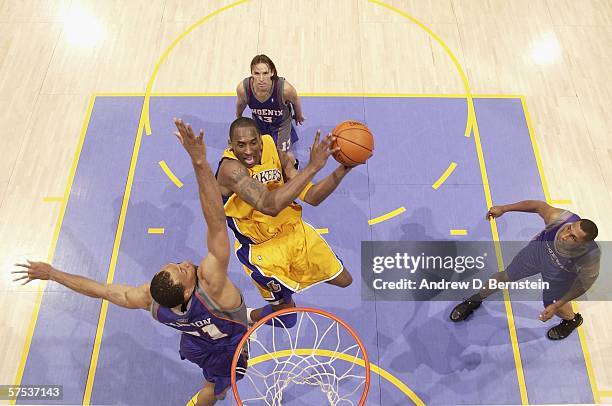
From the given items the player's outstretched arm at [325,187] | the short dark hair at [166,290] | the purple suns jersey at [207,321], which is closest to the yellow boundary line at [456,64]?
the player's outstretched arm at [325,187]

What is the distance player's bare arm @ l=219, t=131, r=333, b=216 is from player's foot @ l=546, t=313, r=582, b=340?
325cm

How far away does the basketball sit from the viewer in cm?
453

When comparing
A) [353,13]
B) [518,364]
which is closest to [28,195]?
[353,13]

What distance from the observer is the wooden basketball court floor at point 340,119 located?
5.57m

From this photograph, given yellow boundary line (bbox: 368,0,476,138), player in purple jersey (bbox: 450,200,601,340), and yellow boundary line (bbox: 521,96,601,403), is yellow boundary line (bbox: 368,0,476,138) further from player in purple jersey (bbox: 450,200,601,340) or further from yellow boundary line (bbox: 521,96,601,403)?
player in purple jersey (bbox: 450,200,601,340)

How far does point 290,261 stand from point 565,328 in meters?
3.00

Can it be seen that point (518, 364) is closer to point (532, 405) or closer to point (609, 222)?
point (532, 405)

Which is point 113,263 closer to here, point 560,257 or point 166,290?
point 166,290

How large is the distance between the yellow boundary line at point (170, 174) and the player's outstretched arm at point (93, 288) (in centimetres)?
257

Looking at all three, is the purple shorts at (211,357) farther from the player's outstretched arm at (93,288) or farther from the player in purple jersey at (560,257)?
the player in purple jersey at (560,257)

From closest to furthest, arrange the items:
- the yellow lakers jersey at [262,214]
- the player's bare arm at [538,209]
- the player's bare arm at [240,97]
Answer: the yellow lakers jersey at [262,214] < the player's bare arm at [538,209] < the player's bare arm at [240,97]

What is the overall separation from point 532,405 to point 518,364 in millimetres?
404

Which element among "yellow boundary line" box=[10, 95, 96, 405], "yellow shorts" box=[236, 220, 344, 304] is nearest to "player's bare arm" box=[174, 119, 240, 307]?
"yellow shorts" box=[236, 220, 344, 304]

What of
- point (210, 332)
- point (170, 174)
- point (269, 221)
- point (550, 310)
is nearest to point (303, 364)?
point (210, 332)
